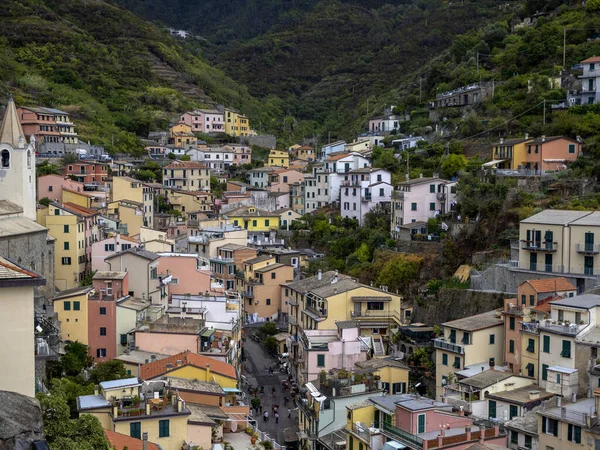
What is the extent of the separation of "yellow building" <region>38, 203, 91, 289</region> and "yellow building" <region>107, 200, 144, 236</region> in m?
12.4

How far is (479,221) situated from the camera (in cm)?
5194

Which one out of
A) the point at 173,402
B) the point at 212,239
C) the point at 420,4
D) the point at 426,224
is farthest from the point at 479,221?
the point at 420,4

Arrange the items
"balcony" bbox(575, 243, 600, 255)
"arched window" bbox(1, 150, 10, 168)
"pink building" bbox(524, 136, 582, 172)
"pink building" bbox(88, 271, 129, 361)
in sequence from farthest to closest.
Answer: "pink building" bbox(524, 136, 582, 172) → "arched window" bbox(1, 150, 10, 168) → "pink building" bbox(88, 271, 129, 361) → "balcony" bbox(575, 243, 600, 255)

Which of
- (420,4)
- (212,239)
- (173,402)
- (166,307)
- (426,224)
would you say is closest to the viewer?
(173,402)

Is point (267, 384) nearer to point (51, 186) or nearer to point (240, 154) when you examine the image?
point (51, 186)

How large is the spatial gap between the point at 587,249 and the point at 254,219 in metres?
36.9

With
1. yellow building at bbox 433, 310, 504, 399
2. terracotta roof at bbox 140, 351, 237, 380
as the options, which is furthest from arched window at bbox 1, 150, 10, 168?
yellow building at bbox 433, 310, 504, 399

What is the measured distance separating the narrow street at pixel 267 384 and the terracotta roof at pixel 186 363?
14.7 ft

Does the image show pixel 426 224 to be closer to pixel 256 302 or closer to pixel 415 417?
pixel 256 302

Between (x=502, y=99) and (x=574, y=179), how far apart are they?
796 inches

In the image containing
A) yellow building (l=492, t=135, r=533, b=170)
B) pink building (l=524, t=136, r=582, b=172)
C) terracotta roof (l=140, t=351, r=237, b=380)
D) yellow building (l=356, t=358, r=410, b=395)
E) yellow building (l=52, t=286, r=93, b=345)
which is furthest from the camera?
yellow building (l=492, t=135, r=533, b=170)

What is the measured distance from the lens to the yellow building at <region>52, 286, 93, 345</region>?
41.6 metres

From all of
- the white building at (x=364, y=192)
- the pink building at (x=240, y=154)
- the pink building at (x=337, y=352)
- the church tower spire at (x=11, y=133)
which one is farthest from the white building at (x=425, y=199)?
the pink building at (x=240, y=154)

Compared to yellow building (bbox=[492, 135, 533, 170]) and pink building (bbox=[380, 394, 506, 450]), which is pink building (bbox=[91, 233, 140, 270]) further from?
pink building (bbox=[380, 394, 506, 450])
